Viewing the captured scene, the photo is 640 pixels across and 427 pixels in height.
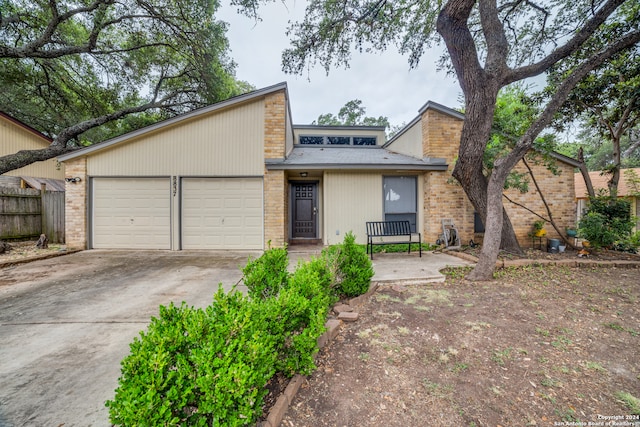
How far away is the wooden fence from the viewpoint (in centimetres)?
725

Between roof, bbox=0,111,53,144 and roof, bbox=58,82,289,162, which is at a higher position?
roof, bbox=0,111,53,144

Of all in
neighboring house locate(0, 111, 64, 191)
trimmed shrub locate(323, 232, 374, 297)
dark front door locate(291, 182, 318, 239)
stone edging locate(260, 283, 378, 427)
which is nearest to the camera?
stone edging locate(260, 283, 378, 427)

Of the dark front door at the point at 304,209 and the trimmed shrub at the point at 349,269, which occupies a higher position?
the dark front door at the point at 304,209

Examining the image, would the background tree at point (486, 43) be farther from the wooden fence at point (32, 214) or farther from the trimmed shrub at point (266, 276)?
the wooden fence at point (32, 214)

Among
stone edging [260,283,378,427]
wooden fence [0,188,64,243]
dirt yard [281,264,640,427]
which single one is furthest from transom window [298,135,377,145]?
stone edging [260,283,378,427]

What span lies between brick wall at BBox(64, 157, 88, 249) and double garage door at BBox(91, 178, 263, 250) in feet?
0.77

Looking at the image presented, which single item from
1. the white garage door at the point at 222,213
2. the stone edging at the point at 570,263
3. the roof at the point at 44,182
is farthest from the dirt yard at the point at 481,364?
the roof at the point at 44,182

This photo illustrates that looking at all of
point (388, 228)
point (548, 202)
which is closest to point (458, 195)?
point (388, 228)

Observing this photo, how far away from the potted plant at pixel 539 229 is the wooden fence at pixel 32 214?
571 inches

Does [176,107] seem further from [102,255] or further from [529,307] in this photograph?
[529,307]

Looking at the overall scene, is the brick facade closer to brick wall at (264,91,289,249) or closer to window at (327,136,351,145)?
brick wall at (264,91,289,249)

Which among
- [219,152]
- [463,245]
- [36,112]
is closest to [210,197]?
[219,152]

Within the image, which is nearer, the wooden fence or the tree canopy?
the tree canopy

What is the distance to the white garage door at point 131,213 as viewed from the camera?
720cm
